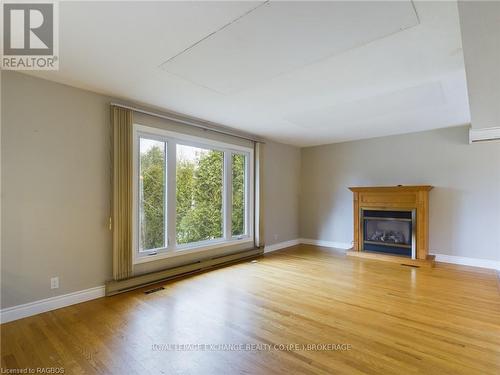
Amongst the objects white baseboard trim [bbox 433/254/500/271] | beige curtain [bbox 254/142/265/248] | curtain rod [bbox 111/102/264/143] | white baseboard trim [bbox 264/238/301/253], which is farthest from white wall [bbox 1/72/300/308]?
white baseboard trim [bbox 433/254/500/271]

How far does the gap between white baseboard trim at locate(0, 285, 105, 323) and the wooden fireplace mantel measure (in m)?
4.64

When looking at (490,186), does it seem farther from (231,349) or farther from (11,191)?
(11,191)

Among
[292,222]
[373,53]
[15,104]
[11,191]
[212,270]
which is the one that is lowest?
[212,270]

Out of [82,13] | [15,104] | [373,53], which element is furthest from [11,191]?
[373,53]

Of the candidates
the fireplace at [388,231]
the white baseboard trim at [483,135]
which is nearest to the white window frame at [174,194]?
the fireplace at [388,231]

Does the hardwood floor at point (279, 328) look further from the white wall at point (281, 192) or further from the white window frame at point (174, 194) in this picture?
the white wall at point (281, 192)

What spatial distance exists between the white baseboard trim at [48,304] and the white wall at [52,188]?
5 centimetres

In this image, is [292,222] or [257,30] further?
[292,222]

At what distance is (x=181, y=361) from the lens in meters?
1.94

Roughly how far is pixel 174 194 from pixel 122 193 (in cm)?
85

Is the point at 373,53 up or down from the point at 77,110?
up

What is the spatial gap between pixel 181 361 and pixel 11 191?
2.38m

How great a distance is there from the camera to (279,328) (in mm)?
2402

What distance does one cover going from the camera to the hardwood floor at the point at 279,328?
74.9 inches
